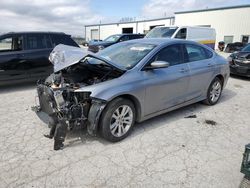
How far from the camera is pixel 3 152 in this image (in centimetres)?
323

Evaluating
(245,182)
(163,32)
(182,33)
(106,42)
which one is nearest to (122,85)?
(245,182)

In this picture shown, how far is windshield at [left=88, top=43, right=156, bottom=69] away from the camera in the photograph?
12.7 feet

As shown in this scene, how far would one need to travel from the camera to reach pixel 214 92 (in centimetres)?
542

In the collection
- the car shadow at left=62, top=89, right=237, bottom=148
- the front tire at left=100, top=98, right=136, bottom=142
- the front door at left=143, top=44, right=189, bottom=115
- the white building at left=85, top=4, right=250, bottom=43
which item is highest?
the white building at left=85, top=4, right=250, bottom=43

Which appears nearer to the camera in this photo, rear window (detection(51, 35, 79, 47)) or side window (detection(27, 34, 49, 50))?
side window (detection(27, 34, 49, 50))

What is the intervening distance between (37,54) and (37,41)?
429 mm

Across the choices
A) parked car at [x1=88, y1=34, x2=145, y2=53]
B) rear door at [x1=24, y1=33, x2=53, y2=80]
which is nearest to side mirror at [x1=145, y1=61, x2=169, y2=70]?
rear door at [x1=24, y1=33, x2=53, y2=80]

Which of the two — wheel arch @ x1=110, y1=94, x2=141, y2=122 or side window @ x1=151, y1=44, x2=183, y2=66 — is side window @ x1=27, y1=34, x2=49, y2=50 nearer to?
side window @ x1=151, y1=44, x2=183, y2=66

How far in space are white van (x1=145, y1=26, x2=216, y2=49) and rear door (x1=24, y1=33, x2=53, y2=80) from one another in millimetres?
6971

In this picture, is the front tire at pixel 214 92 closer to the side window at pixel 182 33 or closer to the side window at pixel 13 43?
the side window at pixel 13 43

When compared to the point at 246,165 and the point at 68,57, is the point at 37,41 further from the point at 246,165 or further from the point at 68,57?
the point at 246,165

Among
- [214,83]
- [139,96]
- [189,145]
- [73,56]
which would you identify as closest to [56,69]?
[73,56]

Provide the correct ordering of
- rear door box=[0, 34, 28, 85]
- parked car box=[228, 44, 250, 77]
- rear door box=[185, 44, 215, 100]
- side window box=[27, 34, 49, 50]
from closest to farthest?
rear door box=[185, 44, 215, 100] → rear door box=[0, 34, 28, 85] → side window box=[27, 34, 49, 50] → parked car box=[228, 44, 250, 77]

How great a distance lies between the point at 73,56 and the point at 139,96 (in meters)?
1.21
